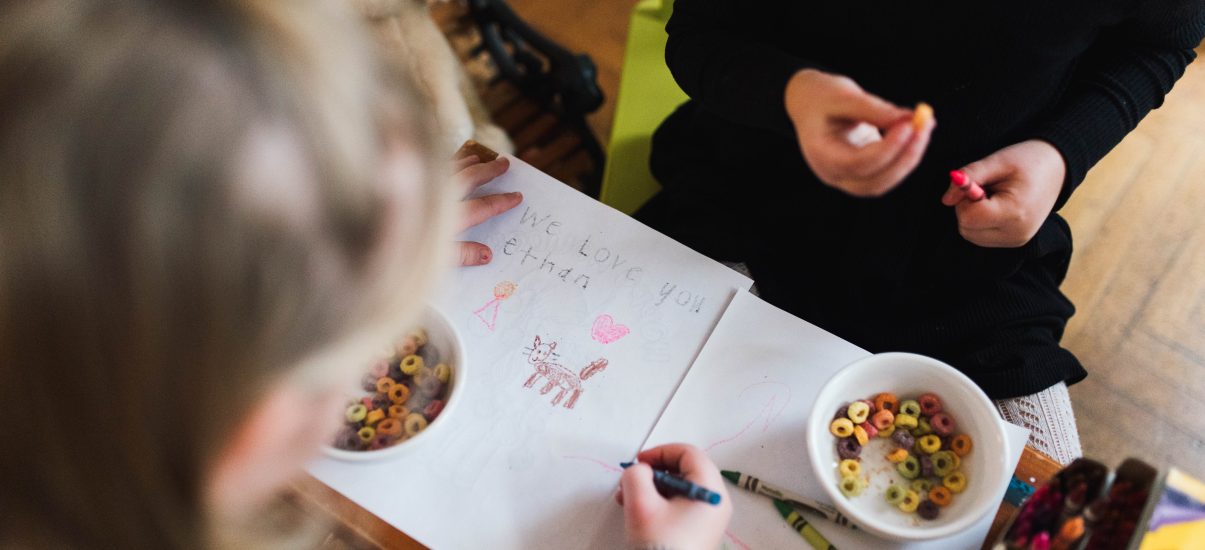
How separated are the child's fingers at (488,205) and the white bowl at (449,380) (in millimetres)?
117

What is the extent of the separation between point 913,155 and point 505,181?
1.32ft

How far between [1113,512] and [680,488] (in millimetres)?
258

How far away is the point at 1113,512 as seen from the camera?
46 cm

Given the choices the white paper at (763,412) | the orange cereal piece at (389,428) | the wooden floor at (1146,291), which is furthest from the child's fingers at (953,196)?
the wooden floor at (1146,291)

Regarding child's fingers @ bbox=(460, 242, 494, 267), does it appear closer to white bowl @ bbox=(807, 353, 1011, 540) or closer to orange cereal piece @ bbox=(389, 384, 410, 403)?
orange cereal piece @ bbox=(389, 384, 410, 403)

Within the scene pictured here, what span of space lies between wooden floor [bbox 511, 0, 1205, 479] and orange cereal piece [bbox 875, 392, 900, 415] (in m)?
0.67

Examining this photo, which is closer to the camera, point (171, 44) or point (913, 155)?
point (171, 44)

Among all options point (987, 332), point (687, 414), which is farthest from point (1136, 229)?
point (687, 414)

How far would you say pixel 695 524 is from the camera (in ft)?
1.78

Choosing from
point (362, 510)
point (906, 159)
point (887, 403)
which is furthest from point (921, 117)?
point (362, 510)

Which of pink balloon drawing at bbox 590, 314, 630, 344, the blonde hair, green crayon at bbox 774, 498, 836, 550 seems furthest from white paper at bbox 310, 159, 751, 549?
the blonde hair

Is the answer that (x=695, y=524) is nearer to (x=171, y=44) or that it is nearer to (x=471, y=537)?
(x=471, y=537)

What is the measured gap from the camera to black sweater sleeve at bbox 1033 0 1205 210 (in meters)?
0.67

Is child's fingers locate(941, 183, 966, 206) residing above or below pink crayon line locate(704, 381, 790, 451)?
above
